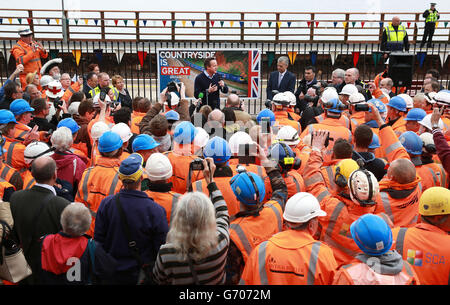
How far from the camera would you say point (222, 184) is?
3.32 m

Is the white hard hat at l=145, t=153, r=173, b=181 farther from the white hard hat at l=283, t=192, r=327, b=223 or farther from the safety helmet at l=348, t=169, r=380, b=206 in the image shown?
the safety helmet at l=348, t=169, r=380, b=206

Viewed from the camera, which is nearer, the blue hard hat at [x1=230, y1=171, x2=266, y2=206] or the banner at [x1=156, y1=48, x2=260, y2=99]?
the blue hard hat at [x1=230, y1=171, x2=266, y2=206]

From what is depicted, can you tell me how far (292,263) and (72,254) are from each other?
136cm

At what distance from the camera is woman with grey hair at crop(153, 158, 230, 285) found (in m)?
2.29

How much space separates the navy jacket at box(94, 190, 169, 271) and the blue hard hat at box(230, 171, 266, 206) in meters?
0.54

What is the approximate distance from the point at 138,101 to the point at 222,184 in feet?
9.59

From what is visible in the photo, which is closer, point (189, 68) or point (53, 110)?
point (53, 110)

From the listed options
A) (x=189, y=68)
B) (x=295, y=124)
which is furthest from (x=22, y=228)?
(x=189, y=68)

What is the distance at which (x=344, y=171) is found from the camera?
10.5 ft

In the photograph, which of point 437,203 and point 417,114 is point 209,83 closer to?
point 417,114

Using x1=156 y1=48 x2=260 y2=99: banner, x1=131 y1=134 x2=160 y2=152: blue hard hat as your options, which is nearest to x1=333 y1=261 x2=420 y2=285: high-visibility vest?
x1=131 y1=134 x2=160 y2=152: blue hard hat

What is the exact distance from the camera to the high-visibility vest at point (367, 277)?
7.06 feet

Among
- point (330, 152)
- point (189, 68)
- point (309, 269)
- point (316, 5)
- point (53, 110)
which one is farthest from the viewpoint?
point (316, 5)

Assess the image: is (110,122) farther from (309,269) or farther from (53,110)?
(309,269)
